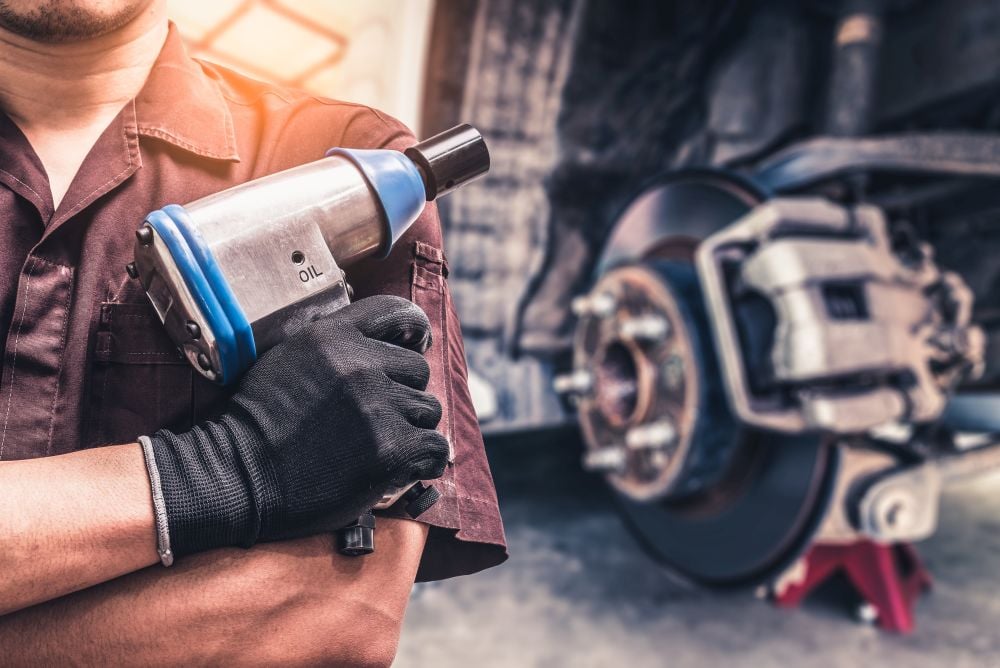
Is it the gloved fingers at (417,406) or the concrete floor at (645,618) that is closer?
the gloved fingers at (417,406)

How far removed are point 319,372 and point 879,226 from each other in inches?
39.4

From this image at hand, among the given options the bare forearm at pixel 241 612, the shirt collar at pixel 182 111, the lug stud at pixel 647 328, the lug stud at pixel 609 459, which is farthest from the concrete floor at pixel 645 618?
the shirt collar at pixel 182 111

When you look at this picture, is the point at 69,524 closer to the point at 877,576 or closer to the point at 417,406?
the point at 417,406

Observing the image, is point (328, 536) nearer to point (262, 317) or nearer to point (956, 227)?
point (262, 317)

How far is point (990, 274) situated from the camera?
136 centimetres

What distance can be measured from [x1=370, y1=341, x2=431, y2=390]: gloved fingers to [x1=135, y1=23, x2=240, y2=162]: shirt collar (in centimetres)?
15

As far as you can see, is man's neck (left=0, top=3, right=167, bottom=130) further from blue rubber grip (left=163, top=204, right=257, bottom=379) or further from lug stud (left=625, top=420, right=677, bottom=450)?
lug stud (left=625, top=420, right=677, bottom=450)

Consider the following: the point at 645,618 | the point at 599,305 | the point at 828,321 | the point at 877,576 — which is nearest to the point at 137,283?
the point at 828,321

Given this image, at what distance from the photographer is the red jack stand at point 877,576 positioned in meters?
1.15

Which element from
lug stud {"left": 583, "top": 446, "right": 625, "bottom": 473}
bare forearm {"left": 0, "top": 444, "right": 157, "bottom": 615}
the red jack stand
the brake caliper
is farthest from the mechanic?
the red jack stand

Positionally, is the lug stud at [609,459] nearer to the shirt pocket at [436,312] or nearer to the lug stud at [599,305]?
the lug stud at [599,305]

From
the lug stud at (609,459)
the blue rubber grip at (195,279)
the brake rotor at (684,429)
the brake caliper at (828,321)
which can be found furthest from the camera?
the lug stud at (609,459)

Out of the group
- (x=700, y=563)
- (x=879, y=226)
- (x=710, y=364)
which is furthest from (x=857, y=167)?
(x=700, y=563)

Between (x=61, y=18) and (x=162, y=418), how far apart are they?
0.64ft
